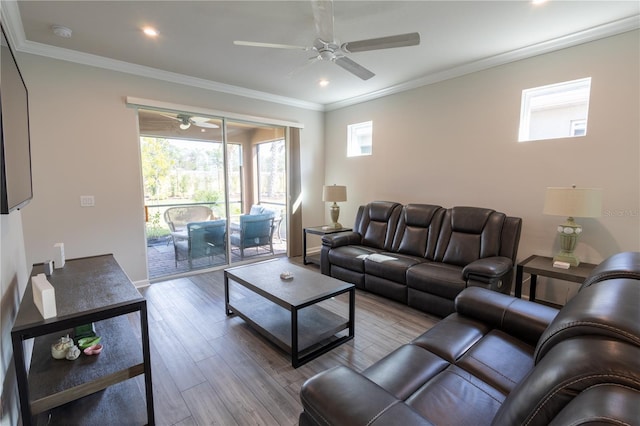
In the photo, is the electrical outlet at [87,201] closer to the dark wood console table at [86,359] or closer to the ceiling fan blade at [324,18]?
the dark wood console table at [86,359]

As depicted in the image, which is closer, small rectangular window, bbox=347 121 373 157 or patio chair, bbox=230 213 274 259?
patio chair, bbox=230 213 274 259

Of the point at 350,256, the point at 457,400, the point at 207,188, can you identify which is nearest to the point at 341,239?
the point at 350,256

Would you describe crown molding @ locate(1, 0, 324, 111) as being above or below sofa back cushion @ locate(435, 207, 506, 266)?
above

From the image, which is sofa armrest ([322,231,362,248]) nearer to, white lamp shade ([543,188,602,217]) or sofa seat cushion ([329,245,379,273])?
sofa seat cushion ([329,245,379,273])

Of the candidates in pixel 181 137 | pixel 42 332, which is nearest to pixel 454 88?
pixel 181 137

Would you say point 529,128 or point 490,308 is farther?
point 529,128

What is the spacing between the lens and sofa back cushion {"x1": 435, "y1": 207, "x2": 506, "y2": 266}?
125 inches

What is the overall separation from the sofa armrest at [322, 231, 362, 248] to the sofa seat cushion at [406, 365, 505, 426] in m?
2.67

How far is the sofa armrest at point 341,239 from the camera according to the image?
4043 mm

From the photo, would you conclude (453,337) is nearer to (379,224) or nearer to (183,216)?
(379,224)

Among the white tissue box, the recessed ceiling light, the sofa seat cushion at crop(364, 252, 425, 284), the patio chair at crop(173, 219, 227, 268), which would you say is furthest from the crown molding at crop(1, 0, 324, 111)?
the sofa seat cushion at crop(364, 252, 425, 284)

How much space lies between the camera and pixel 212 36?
282 cm

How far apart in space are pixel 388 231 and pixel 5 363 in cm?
368

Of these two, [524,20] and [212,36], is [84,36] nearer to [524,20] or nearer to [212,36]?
[212,36]
